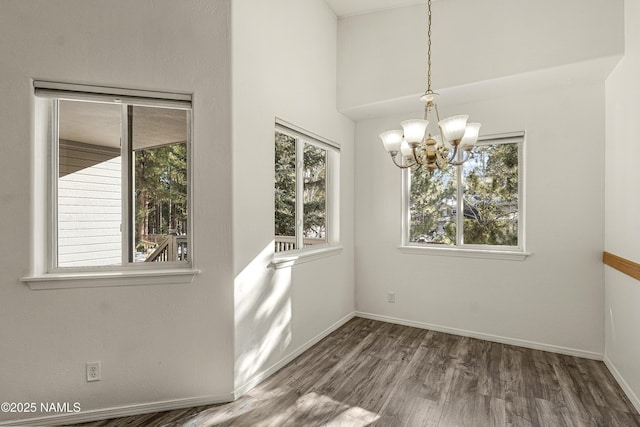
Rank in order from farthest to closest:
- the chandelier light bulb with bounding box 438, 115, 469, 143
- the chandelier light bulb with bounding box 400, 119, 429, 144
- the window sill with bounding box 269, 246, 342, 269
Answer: the window sill with bounding box 269, 246, 342, 269, the chandelier light bulb with bounding box 400, 119, 429, 144, the chandelier light bulb with bounding box 438, 115, 469, 143

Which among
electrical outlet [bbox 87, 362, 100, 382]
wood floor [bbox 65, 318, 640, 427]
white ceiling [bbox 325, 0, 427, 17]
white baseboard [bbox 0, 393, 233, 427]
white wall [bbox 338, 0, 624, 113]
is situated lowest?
wood floor [bbox 65, 318, 640, 427]

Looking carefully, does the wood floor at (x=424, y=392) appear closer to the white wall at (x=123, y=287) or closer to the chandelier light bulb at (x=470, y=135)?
the white wall at (x=123, y=287)

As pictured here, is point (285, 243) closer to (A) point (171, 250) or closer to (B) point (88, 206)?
(A) point (171, 250)

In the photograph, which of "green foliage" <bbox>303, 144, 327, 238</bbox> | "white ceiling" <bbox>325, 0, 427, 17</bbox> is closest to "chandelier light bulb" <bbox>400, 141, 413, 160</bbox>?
"green foliage" <bbox>303, 144, 327, 238</bbox>

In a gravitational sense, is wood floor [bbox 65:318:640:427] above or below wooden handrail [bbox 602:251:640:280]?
below

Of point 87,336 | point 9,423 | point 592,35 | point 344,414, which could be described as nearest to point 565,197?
point 592,35

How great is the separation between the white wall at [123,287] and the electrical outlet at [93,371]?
0.03m

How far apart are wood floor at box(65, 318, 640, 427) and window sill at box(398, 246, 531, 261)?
93cm

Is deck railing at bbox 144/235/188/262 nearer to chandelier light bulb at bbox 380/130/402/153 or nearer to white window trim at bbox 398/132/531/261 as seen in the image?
chandelier light bulb at bbox 380/130/402/153

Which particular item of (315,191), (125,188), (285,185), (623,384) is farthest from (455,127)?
(623,384)

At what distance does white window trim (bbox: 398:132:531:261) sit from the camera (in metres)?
3.35

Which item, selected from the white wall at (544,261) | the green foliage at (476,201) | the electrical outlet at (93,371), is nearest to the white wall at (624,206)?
the white wall at (544,261)

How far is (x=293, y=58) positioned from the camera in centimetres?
304

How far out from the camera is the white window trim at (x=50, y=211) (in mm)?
2055
